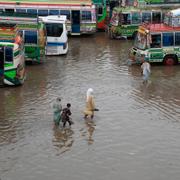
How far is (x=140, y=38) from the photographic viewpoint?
2853 centimetres

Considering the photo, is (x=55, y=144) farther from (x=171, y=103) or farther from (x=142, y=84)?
(x=142, y=84)

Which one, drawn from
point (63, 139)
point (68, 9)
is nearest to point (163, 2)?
point (68, 9)

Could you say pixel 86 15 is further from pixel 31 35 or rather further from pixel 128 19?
pixel 31 35

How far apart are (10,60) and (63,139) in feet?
22.3

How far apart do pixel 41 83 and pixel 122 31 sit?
13.6m

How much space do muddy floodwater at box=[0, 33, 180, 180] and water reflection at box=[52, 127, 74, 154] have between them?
31mm

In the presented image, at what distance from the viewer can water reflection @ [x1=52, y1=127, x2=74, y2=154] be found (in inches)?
631

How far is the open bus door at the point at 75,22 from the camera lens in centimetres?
3638

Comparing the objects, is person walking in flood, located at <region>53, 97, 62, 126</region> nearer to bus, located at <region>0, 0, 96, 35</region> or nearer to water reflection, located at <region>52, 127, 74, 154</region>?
water reflection, located at <region>52, 127, 74, 154</region>

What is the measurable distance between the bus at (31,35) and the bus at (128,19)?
9.50 metres

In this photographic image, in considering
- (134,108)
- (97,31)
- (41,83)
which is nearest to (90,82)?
(41,83)

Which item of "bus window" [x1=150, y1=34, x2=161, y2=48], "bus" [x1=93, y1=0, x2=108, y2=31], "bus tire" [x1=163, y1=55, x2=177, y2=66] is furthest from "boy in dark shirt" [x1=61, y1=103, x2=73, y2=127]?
"bus" [x1=93, y1=0, x2=108, y2=31]

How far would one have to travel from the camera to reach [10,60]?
2234 centimetres

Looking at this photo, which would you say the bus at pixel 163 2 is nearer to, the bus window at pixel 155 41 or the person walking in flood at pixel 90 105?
the bus window at pixel 155 41
